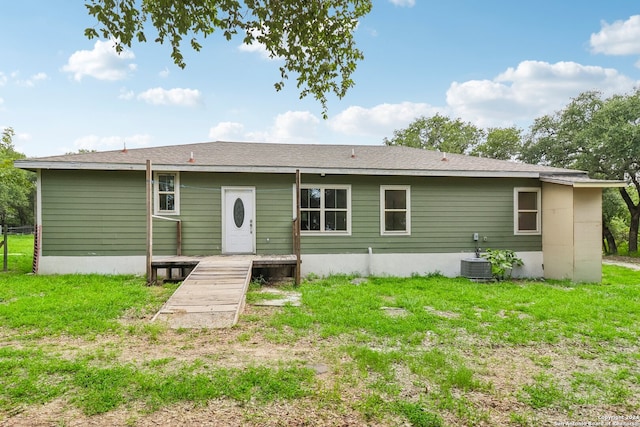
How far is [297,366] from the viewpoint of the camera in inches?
128

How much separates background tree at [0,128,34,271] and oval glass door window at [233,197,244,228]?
20.1ft

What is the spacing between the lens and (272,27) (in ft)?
12.4

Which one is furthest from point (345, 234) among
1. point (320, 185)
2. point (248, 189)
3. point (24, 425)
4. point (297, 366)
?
point (24, 425)

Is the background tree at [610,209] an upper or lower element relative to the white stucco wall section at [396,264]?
upper

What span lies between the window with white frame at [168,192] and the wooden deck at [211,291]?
4.51 feet

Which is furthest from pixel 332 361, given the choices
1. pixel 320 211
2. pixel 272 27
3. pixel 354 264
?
pixel 320 211

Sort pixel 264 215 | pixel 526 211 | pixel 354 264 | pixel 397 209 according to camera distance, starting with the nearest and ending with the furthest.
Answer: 1. pixel 264 215
2. pixel 354 264
3. pixel 397 209
4. pixel 526 211

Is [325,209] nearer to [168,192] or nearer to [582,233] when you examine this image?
[168,192]

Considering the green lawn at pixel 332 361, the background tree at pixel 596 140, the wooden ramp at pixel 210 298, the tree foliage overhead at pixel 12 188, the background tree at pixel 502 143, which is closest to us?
the green lawn at pixel 332 361

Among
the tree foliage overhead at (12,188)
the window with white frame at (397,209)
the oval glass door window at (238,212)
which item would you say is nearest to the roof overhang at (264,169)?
the window with white frame at (397,209)

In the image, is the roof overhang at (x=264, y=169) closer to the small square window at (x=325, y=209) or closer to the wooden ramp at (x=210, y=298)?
the small square window at (x=325, y=209)

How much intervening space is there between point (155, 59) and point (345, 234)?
9.14 metres

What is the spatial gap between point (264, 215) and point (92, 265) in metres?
4.30

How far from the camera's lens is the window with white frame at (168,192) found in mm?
8414
